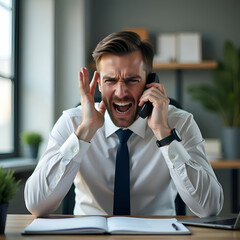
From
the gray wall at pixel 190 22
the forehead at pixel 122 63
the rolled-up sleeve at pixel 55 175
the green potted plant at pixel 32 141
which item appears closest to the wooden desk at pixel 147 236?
the rolled-up sleeve at pixel 55 175

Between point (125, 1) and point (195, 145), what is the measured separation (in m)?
2.74

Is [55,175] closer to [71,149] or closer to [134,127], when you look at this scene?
[71,149]

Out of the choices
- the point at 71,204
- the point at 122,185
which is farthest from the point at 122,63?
the point at 71,204

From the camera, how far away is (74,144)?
163 centimetres

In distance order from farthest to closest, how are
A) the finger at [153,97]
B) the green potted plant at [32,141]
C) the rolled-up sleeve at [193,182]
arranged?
1. the green potted plant at [32,141]
2. the finger at [153,97]
3. the rolled-up sleeve at [193,182]

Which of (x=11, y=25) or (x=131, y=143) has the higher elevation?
(x=11, y=25)

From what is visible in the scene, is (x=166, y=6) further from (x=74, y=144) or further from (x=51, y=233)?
(x=51, y=233)

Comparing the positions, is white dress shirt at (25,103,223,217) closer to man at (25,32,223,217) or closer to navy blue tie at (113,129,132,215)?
man at (25,32,223,217)

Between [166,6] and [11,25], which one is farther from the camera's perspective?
[166,6]

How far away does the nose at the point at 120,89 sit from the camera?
180cm

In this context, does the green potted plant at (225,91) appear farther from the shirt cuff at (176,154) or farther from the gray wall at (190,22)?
the shirt cuff at (176,154)

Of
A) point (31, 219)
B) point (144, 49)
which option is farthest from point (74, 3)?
point (31, 219)

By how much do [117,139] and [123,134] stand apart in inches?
2.9

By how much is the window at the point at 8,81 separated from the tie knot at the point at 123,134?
1595 millimetres
